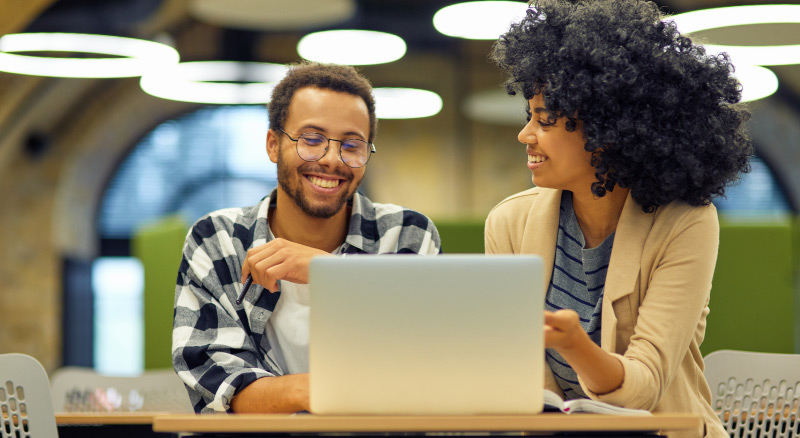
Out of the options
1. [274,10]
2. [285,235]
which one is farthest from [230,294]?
[274,10]

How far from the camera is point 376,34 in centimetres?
569

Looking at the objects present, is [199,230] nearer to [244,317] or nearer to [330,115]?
[244,317]

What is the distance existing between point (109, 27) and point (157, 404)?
12.1 ft

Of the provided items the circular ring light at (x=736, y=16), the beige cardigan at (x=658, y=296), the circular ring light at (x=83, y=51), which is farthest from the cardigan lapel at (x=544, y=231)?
the circular ring light at (x=83, y=51)

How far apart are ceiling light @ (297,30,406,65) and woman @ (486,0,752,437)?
155 inches

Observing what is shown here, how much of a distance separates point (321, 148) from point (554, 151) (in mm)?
585

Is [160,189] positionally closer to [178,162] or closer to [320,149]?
[178,162]

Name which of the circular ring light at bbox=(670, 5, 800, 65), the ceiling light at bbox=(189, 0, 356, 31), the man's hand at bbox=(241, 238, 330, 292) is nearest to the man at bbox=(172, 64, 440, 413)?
the man's hand at bbox=(241, 238, 330, 292)

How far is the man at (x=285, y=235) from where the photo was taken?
5.82 ft

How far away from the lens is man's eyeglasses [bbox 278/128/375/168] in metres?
2.06

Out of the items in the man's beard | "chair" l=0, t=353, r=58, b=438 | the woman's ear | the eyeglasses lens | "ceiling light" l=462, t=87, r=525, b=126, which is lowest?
"chair" l=0, t=353, r=58, b=438

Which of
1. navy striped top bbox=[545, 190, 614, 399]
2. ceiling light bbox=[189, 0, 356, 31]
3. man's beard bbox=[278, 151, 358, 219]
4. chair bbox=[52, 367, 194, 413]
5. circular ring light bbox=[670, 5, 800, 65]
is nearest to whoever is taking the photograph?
navy striped top bbox=[545, 190, 614, 399]

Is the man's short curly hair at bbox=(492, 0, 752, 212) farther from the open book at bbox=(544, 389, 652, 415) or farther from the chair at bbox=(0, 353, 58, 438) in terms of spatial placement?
the chair at bbox=(0, 353, 58, 438)

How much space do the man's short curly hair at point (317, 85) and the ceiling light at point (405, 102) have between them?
Result: 210 inches
